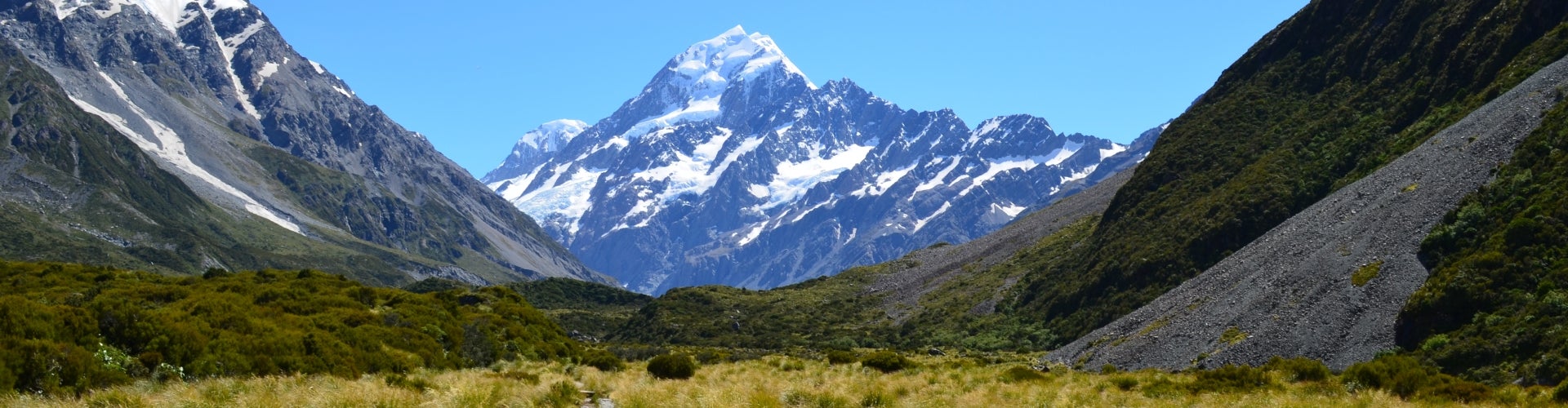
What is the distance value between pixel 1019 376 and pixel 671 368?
11.1 metres

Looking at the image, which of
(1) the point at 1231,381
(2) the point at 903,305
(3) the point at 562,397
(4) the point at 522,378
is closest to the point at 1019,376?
(1) the point at 1231,381

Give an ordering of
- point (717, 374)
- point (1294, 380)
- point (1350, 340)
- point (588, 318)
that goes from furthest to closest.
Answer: point (588, 318) → point (1350, 340) → point (717, 374) → point (1294, 380)

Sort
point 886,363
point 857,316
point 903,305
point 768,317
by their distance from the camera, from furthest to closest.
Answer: point 768,317
point 903,305
point 857,316
point 886,363

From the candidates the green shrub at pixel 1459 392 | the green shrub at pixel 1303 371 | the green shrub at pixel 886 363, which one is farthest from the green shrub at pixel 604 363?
the green shrub at pixel 1459 392

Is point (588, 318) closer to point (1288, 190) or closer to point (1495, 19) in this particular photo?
point (1288, 190)

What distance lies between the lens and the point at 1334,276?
189 ft

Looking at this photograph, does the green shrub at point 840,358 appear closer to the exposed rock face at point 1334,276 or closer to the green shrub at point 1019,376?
the green shrub at point 1019,376

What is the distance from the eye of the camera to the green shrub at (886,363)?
39938mm

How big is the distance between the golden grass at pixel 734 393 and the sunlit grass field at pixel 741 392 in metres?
0.04

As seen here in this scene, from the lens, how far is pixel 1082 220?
160750mm

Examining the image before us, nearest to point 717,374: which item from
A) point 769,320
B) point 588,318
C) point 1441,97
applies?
point 1441,97

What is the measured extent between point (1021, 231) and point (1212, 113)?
53114mm

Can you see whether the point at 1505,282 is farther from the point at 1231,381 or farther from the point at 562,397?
the point at 562,397

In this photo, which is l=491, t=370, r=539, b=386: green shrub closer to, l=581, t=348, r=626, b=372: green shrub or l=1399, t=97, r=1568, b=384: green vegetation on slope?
l=581, t=348, r=626, b=372: green shrub
